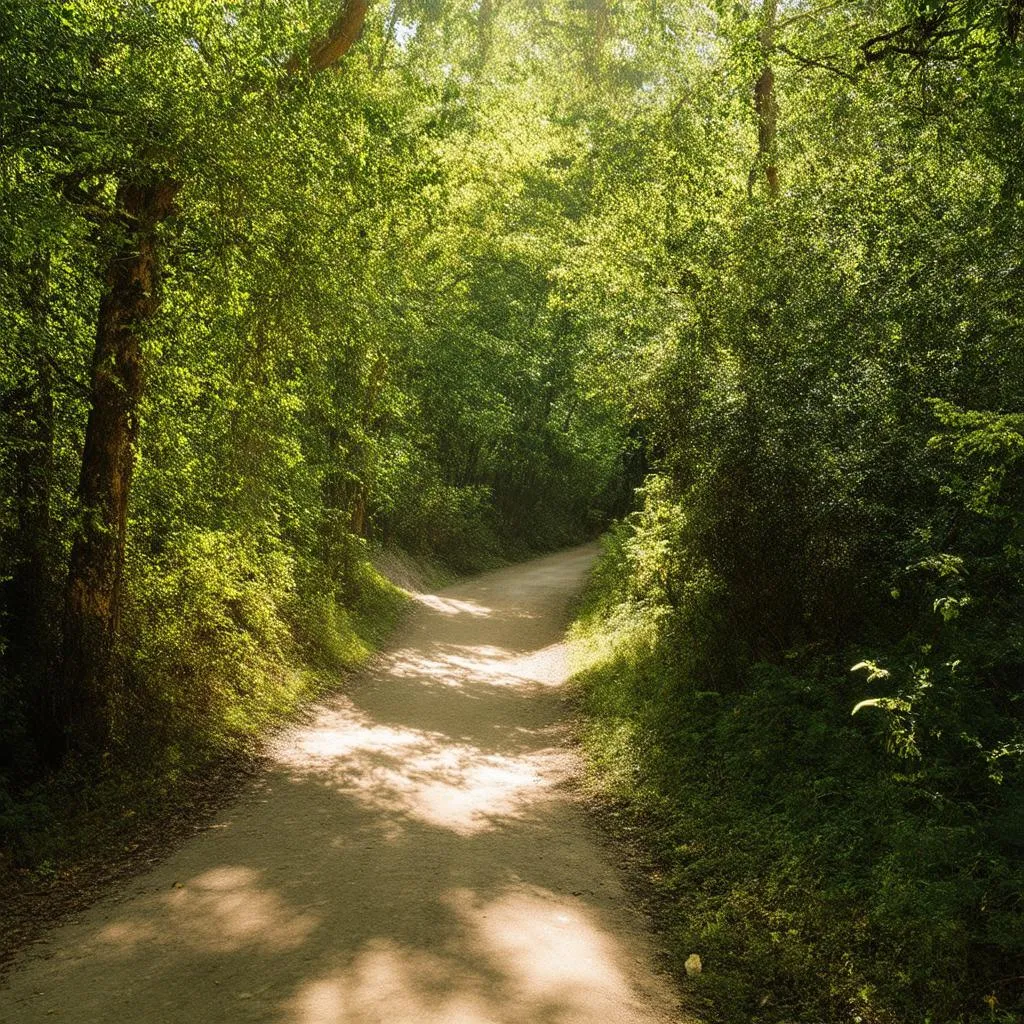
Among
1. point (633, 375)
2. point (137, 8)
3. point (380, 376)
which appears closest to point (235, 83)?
point (137, 8)

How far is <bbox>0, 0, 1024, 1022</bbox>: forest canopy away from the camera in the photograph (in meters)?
5.70

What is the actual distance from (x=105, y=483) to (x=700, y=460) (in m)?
6.96

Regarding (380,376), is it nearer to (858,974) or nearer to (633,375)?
(633,375)

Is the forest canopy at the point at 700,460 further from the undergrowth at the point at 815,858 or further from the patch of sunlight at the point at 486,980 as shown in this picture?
the patch of sunlight at the point at 486,980

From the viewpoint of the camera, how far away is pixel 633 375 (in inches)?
574

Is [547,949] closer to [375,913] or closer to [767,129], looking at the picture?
[375,913]

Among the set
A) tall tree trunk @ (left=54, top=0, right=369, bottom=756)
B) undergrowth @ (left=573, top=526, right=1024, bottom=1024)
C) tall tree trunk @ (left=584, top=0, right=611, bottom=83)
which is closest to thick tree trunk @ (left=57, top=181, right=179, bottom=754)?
tall tree trunk @ (left=54, top=0, right=369, bottom=756)

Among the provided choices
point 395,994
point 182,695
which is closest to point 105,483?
point 182,695

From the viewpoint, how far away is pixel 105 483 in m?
8.00

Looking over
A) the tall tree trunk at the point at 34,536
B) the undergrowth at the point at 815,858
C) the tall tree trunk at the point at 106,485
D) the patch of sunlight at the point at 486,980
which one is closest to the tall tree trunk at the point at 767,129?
the tall tree trunk at the point at 106,485

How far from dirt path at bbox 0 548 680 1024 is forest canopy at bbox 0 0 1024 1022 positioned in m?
0.81

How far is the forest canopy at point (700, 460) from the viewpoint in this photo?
18.7 ft

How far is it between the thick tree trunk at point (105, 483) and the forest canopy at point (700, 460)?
0.03 meters

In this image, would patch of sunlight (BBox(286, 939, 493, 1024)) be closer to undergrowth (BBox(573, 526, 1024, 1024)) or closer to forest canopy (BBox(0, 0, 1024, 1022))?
undergrowth (BBox(573, 526, 1024, 1024))
